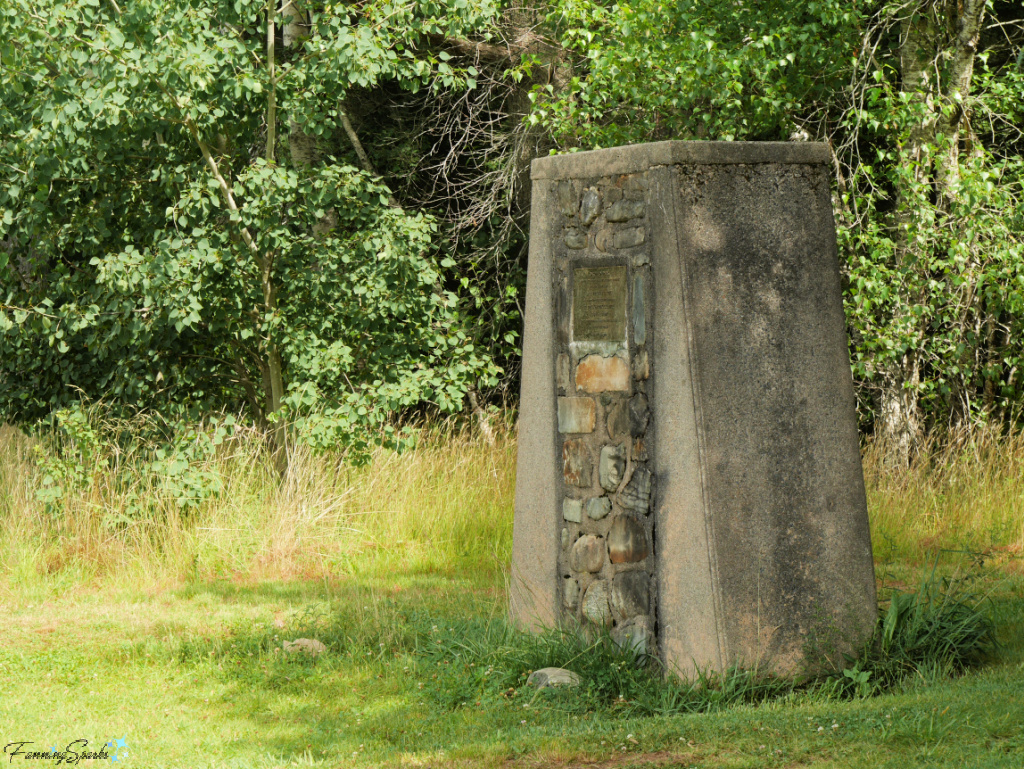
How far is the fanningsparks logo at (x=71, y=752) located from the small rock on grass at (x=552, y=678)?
5.71 ft

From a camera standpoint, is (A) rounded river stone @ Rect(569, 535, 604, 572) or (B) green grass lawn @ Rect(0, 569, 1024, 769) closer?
(B) green grass lawn @ Rect(0, 569, 1024, 769)

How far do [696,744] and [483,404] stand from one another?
8475 mm

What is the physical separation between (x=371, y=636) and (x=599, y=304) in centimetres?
216

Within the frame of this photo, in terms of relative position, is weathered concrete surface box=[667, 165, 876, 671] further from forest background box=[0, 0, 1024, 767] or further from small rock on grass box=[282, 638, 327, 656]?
small rock on grass box=[282, 638, 327, 656]

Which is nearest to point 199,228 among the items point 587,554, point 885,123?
point 587,554

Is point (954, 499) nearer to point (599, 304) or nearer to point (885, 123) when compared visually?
point (885, 123)

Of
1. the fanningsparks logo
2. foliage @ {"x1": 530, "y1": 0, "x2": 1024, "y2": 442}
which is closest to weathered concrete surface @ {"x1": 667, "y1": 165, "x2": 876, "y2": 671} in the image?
the fanningsparks logo

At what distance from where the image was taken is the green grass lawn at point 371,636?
13.9ft

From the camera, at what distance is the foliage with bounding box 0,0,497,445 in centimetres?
750

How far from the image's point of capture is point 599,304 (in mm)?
5453

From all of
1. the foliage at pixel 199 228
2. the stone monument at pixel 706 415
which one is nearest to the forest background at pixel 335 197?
the foliage at pixel 199 228

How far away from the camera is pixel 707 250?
514 centimetres

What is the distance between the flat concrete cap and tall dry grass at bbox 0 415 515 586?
301cm

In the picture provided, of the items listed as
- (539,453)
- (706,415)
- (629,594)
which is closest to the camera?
(706,415)
